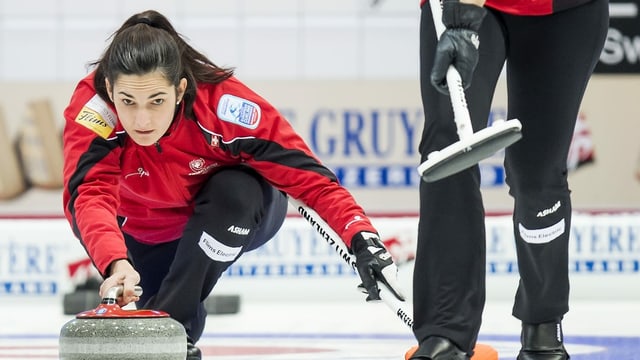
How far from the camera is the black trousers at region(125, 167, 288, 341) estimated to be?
9.09 ft

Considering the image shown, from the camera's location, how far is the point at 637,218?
6195 millimetres

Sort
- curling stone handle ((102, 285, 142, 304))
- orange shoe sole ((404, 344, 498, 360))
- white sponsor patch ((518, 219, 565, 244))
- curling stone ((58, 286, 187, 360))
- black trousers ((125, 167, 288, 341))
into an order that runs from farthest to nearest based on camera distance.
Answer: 1. black trousers ((125, 167, 288, 341))
2. white sponsor patch ((518, 219, 565, 244))
3. orange shoe sole ((404, 344, 498, 360))
4. curling stone handle ((102, 285, 142, 304))
5. curling stone ((58, 286, 187, 360))

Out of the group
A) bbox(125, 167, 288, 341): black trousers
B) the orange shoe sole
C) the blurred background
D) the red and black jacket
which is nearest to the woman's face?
the red and black jacket

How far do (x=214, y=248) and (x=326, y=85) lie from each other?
6.73 metres

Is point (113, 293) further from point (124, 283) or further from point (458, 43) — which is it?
point (458, 43)

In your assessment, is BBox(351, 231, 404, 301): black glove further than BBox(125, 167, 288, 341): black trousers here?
No

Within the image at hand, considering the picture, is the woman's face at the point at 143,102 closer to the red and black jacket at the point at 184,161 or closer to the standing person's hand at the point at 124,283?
the red and black jacket at the point at 184,161

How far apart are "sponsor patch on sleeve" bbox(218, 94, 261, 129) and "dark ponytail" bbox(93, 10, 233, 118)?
7 cm

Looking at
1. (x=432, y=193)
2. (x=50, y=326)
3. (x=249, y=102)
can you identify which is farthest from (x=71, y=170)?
(x=50, y=326)

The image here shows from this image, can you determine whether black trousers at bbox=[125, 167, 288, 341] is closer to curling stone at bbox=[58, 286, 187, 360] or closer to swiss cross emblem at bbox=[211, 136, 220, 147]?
swiss cross emblem at bbox=[211, 136, 220, 147]

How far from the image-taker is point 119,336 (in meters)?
2.02

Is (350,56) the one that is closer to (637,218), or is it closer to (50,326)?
(637,218)

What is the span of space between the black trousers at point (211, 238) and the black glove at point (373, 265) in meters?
0.39

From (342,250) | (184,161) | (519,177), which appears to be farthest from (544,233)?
(184,161)
